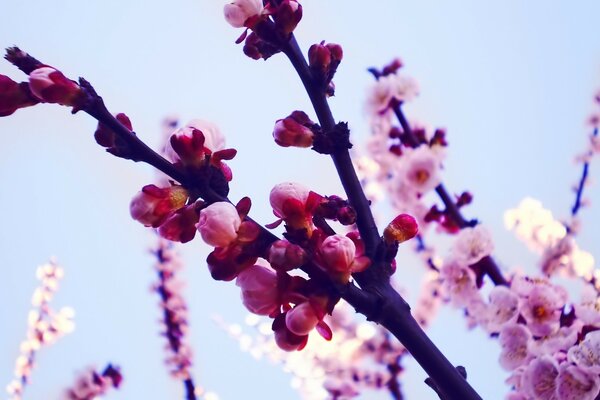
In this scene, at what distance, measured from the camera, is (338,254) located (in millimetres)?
907

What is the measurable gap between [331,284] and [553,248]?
3.67 meters

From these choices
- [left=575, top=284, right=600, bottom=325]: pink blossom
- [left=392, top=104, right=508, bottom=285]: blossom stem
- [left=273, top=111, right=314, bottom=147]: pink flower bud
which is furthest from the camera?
[left=392, top=104, right=508, bottom=285]: blossom stem

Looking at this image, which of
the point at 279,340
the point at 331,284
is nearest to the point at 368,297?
the point at 331,284

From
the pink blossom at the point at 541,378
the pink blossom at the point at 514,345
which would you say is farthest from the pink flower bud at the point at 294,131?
the pink blossom at the point at 514,345

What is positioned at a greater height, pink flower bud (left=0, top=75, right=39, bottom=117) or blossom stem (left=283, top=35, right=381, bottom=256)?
pink flower bud (left=0, top=75, right=39, bottom=117)

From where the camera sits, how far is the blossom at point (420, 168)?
143 inches

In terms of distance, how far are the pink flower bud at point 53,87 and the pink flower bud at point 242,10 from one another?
15.4 inches

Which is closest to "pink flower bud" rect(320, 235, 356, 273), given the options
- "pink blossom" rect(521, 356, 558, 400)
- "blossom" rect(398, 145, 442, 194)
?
"pink blossom" rect(521, 356, 558, 400)

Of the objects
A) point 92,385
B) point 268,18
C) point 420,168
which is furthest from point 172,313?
point 268,18

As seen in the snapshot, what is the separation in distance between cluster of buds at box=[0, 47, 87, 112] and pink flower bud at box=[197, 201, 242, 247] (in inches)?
11.4

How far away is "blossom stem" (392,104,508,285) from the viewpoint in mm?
2939

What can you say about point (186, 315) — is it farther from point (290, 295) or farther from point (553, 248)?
point (290, 295)

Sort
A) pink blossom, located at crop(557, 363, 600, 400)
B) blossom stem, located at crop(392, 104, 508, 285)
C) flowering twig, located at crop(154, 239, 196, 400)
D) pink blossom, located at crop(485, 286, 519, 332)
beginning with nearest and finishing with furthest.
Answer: pink blossom, located at crop(557, 363, 600, 400) → pink blossom, located at crop(485, 286, 519, 332) → blossom stem, located at crop(392, 104, 508, 285) → flowering twig, located at crop(154, 239, 196, 400)

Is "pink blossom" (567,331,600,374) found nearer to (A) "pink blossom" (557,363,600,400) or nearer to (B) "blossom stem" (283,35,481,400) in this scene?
(A) "pink blossom" (557,363,600,400)
